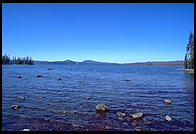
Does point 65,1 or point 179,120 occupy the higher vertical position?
point 65,1

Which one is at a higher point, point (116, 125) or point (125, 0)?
→ point (125, 0)

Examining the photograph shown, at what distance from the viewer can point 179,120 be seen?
10586mm

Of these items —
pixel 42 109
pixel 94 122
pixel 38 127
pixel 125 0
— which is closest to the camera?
pixel 125 0

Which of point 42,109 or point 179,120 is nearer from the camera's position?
point 179,120

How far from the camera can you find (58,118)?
10.6 metres

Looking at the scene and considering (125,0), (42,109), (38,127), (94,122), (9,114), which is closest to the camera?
(125,0)

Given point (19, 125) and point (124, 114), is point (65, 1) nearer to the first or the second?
point (19, 125)

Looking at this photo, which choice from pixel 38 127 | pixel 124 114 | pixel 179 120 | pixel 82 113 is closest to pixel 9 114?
pixel 38 127

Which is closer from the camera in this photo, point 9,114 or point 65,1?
point 65,1

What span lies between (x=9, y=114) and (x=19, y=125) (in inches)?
107

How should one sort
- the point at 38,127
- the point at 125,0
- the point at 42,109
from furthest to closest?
the point at 42,109 → the point at 38,127 → the point at 125,0

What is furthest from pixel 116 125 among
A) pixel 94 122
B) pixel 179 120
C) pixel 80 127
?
pixel 179 120

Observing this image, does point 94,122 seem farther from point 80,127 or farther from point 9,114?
point 9,114

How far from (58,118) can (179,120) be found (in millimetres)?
9116
